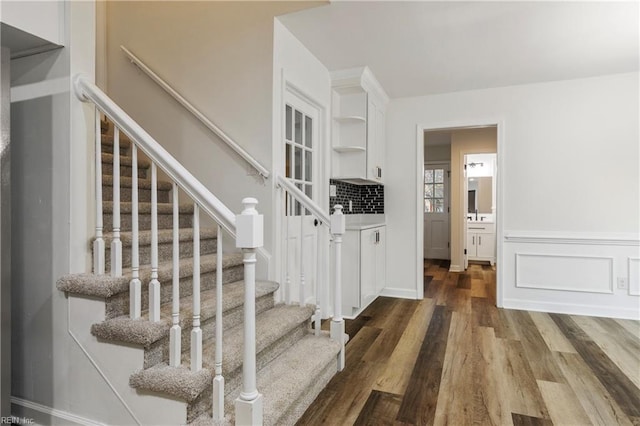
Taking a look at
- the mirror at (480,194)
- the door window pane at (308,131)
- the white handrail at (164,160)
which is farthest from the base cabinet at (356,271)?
the mirror at (480,194)

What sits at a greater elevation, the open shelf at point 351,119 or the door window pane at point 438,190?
the open shelf at point 351,119

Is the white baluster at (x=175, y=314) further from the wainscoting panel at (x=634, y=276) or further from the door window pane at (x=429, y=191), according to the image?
the door window pane at (x=429, y=191)

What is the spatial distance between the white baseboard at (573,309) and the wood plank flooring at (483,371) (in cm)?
12

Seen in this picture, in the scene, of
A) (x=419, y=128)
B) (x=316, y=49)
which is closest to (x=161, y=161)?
(x=316, y=49)

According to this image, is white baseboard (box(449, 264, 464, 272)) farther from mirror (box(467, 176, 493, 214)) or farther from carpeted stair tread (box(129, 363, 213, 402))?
carpeted stair tread (box(129, 363, 213, 402))

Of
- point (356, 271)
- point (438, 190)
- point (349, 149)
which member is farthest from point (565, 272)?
point (438, 190)

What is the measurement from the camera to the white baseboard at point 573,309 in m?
3.56

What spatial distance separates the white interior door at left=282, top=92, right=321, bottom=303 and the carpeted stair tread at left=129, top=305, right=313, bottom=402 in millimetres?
613

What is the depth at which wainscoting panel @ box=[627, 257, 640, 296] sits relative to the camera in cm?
354

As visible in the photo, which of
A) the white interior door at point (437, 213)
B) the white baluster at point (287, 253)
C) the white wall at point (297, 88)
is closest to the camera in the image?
the white baluster at point (287, 253)

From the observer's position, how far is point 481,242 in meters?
7.22

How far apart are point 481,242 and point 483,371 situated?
5287 millimetres

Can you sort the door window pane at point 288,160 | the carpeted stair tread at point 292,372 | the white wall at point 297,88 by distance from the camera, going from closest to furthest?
1. the carpeted stair tread at point 292,372
2. the white wall at point 297,88
3. the door window pane at point 288,160

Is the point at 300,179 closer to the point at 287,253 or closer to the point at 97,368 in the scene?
the point at 287,253
